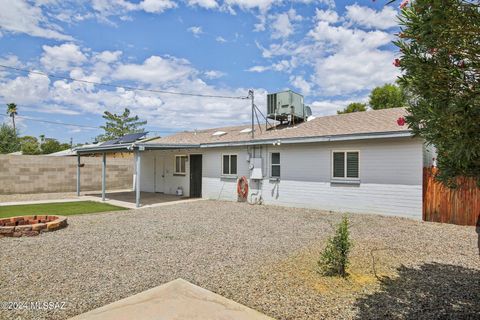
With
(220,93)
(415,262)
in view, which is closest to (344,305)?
(415,262)

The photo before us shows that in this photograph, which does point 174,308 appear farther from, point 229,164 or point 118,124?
point 118,124

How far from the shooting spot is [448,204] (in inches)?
342

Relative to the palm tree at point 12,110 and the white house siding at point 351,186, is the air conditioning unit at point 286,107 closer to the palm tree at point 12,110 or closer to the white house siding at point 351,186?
the white house siding at point 351,186

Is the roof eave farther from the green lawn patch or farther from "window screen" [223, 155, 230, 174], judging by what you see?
the green lawn patch

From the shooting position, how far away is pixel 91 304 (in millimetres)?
3475

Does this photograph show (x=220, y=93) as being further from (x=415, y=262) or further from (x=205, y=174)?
(x=415, y=262)

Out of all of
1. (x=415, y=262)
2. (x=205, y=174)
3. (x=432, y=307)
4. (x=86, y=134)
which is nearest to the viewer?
(x=432, y=307)

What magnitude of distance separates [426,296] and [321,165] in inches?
301

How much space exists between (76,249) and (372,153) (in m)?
9.24

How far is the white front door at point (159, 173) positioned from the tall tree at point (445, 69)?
648 inches

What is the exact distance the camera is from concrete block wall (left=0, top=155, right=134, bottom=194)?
52.9 feet

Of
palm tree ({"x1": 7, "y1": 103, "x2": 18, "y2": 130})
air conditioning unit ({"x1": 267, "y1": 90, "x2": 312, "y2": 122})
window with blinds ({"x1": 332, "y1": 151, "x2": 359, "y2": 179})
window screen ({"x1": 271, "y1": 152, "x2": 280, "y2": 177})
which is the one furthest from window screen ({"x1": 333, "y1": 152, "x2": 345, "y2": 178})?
palm tree ({"x1": 7, "y1": 103, "x2": 18, "y2": 130})

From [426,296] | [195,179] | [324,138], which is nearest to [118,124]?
[195,179]

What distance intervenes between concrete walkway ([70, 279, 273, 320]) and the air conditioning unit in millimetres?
12038
